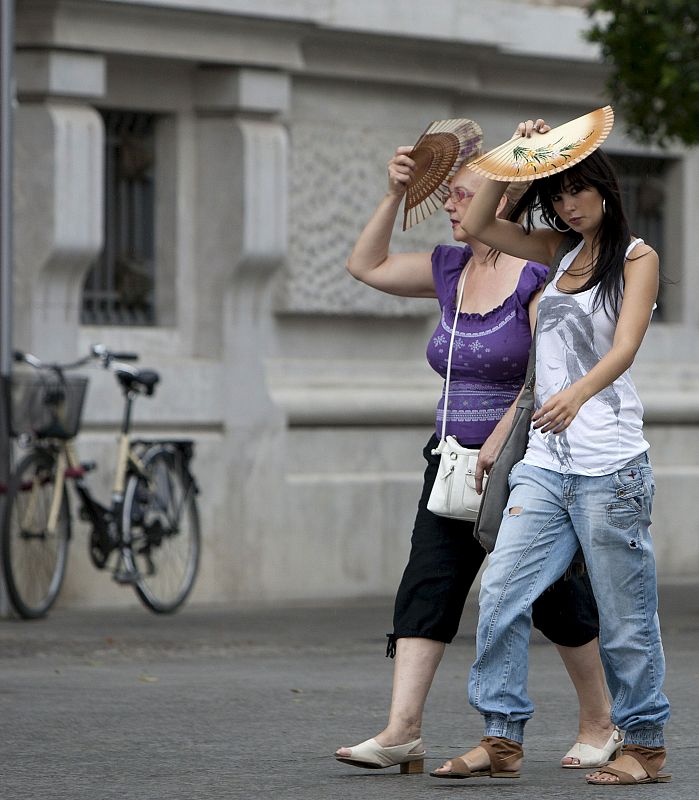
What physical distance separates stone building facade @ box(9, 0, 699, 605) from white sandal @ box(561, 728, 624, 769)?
633cm

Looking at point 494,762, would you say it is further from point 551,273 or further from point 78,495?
point 78,495

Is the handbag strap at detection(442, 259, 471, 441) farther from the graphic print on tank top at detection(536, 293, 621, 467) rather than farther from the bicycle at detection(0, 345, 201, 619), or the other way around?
the bicycle at detection(0, 345, 201, 619)

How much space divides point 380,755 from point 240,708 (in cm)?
174

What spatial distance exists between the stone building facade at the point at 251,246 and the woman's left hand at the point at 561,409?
682 centimetres

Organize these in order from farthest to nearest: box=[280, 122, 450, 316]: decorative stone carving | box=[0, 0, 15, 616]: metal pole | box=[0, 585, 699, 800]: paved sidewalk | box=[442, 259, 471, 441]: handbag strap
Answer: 1. box=[280, 122, 450, 316]: decorative stone carving
2. box=[0, 0, 15, 616]: metal pole
3. box=[442, 259, 471, 441]: handbag strap
4. box=[0, 585, 699, 800]: paved sidewalk

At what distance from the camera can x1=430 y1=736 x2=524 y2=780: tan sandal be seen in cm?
588

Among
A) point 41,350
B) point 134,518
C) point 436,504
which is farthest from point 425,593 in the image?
point 41,350

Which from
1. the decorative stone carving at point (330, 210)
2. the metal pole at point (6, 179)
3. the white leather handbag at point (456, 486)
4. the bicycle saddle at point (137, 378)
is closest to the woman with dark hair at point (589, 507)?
the white leather handbag at point (456, 486)

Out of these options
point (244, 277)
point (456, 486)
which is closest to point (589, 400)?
point (456, 486)

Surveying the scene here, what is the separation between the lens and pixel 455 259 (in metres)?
6.48

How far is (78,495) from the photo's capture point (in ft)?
37.3

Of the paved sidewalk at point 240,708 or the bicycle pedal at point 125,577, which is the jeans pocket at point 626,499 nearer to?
the paved sidewalk at point 240,708

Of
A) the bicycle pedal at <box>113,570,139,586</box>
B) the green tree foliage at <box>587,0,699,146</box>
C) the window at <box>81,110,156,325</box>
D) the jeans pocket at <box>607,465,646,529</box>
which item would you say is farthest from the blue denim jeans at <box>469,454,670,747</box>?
the window at <box>81,110,156,325</box>

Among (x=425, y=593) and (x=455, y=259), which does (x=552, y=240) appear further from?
(x=425, y=593)
